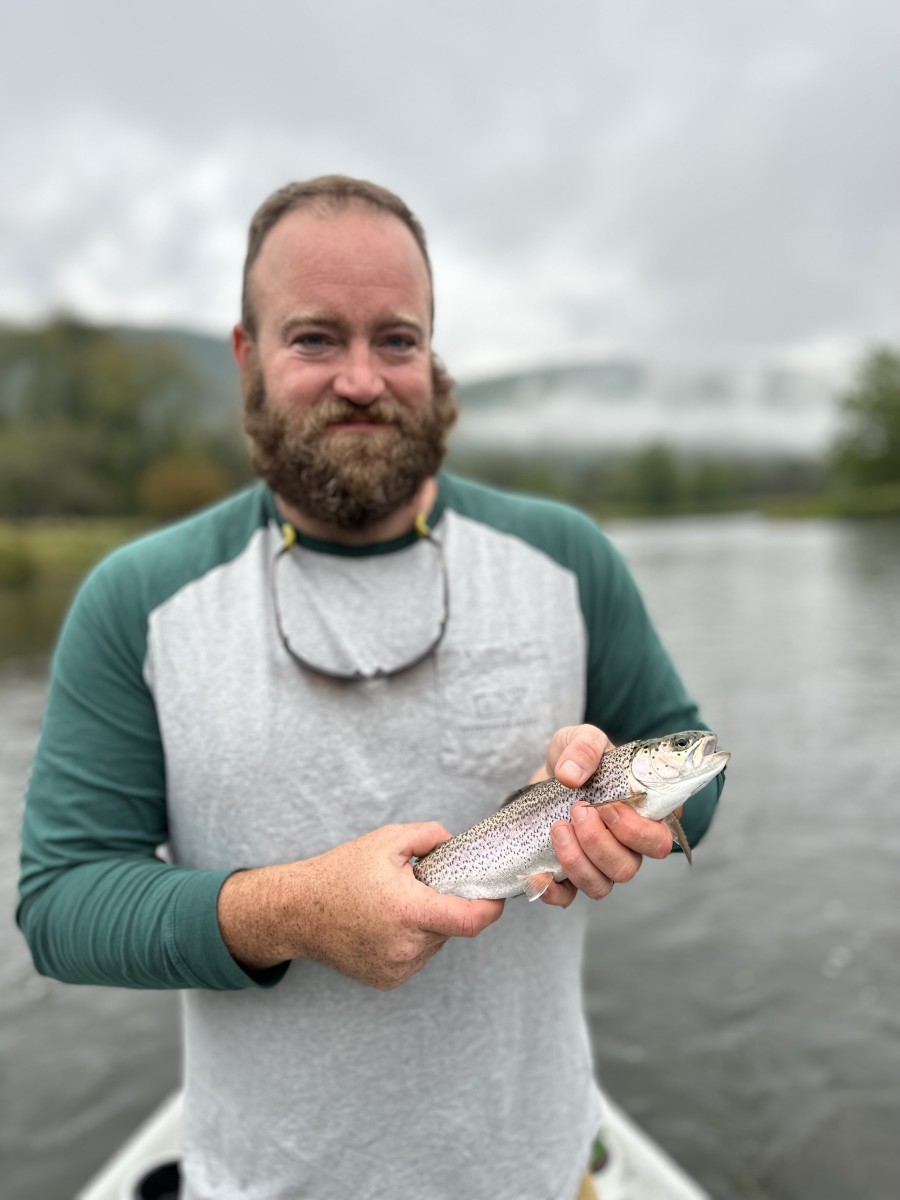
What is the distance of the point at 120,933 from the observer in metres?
2.36

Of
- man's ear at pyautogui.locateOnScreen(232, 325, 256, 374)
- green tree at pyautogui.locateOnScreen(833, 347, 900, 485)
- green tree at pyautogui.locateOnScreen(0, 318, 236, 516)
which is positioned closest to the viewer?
man's ear at pyautogui.locateOnScreen(232, 325, 256, 374)

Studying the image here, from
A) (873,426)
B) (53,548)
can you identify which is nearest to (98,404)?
(53,548)

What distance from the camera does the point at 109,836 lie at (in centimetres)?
253

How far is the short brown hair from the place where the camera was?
2709mm

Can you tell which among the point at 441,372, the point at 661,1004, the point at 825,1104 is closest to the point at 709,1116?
the point at 825,1104

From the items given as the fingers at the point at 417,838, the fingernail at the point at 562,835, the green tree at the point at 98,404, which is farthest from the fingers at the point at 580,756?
the green tree at the point at 98,404

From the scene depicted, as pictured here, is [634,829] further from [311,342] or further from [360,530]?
[311,342]

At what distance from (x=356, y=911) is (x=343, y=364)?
155 cm

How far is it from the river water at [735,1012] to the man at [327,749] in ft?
16.6

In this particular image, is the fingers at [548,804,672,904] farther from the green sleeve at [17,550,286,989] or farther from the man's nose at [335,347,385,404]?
the man's nose at [335,347,385,404]

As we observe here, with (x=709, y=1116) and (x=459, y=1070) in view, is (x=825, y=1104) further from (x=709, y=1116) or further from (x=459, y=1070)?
(x=459, y=1070)

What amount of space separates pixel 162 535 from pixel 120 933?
1.19 meters

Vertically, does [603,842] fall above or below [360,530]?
below

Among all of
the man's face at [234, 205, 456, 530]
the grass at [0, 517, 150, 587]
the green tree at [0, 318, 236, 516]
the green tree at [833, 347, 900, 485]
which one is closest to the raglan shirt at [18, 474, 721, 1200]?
the man's face at [234, 205, 456, 530]
